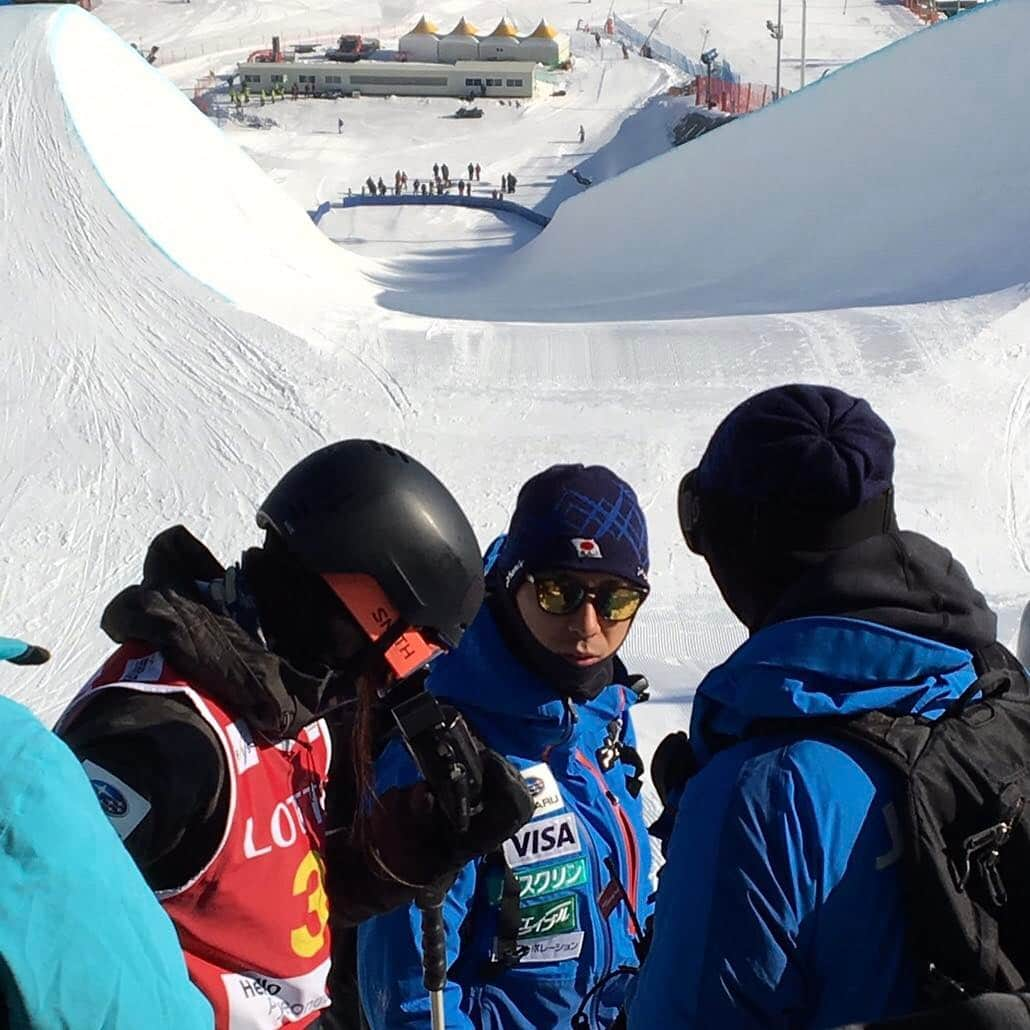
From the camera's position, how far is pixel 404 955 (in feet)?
6.60

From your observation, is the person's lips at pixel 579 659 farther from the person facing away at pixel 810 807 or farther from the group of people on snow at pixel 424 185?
the group of people on snow at pixel 424 185

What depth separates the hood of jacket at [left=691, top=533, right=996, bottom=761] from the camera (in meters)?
1.37

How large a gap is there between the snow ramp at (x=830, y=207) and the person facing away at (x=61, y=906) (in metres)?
8.92

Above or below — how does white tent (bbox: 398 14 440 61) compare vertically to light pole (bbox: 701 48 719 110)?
above

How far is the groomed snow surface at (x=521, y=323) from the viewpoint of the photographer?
652 cm

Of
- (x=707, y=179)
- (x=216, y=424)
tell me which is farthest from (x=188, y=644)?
(x=707, y=179)

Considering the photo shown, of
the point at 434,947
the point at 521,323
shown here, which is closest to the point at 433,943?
the point at 434,947

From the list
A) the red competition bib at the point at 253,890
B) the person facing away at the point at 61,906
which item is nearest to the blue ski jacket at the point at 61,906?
the person facing away at the point at 61,906

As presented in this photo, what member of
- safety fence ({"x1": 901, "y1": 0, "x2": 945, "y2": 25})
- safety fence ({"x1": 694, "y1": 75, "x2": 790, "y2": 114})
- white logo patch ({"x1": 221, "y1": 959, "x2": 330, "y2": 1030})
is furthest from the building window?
white logo patch ({"x1": 221, "y1": 959, "x2": 330, "y2": 1030})

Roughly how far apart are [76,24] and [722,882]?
13.2 meters

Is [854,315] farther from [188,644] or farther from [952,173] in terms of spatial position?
[188,644]

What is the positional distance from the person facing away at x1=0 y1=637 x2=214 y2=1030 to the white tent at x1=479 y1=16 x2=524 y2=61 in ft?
123

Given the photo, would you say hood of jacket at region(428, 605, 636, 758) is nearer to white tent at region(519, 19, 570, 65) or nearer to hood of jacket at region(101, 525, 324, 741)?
hood of jacket at region(101, 525, 324, 741)

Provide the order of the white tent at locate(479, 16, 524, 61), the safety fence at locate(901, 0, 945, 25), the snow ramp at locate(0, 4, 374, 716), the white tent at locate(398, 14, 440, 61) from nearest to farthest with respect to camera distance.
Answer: the snow ramp at locate(0, 4, 374, 716) < the white tent at locate(479, 16, 524, 61) < the white tent at locate(398, 14, 440, 61) < the safety fence at locate(901, 0, 945, 25)
